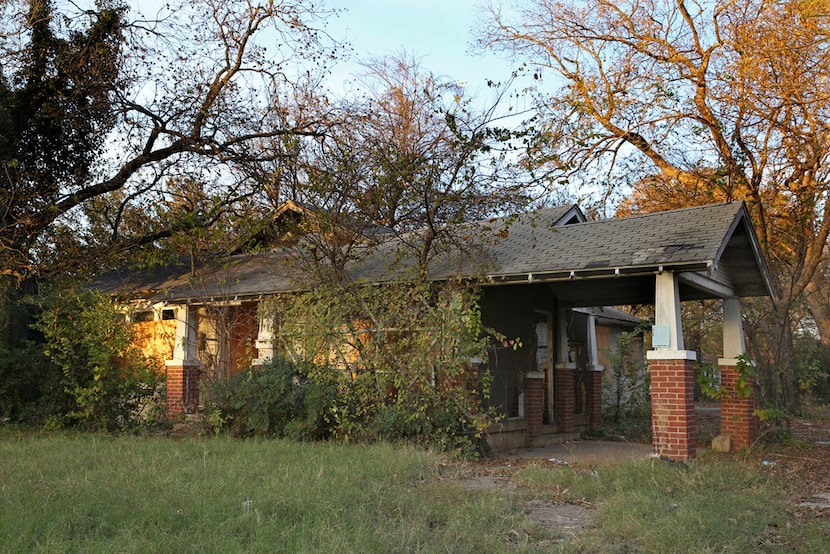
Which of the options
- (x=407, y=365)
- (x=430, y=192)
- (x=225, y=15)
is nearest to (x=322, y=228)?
(x=430, y=192)

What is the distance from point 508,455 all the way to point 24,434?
780 centimetres

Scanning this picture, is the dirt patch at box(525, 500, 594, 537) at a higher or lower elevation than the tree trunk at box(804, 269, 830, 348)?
lower

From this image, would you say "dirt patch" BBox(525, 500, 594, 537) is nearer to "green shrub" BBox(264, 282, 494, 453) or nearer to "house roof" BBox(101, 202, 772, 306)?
"green shrub" BBox(264, 282, 494, 453)

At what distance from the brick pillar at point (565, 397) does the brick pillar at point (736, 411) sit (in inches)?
136

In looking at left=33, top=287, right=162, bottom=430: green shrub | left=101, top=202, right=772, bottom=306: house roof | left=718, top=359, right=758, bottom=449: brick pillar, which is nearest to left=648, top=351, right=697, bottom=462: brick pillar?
left=101, top=202, right=772, bottom=306: house roof

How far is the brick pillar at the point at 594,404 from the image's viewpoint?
16.3 m

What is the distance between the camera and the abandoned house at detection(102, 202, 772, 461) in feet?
33.0

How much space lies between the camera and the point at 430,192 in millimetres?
11367

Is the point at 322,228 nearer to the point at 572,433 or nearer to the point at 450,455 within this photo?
the point at 450,455

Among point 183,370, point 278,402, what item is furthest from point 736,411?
point 183,370

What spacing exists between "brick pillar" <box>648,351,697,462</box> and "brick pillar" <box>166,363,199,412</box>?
9052mm

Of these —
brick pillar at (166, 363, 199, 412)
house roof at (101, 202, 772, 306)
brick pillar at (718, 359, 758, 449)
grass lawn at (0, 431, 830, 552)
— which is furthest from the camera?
brick pillar at (166, 363, 199, 412)

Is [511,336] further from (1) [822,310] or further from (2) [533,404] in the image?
(1) [822,310]

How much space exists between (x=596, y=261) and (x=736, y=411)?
13.8 ft
